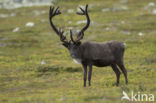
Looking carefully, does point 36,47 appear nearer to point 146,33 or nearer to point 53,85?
point 146,33

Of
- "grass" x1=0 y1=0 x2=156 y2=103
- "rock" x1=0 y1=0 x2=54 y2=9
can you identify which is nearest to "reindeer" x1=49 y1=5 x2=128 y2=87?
"grass" x1=0 y1=0 x2=156 y2=103

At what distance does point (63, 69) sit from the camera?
2741 cm

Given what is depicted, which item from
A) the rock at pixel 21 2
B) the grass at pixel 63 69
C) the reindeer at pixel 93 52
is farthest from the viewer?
the rock at pixel 21 2

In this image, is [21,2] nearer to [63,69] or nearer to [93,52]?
[63,69]

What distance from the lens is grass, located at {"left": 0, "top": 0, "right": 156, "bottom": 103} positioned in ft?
54.2

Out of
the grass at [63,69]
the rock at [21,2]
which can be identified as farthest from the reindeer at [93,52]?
the rock at [21,2]

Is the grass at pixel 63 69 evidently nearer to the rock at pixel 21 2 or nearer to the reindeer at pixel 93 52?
the reindeer at pixel 93 52

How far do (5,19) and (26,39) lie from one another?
32.9 m

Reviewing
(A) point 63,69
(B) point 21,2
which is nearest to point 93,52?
(A) point 63,69

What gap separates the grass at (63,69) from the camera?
16.5 meters

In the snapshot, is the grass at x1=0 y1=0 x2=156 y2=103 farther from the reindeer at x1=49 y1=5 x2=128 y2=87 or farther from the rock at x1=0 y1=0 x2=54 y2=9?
the rock at x1=0 y1=0 x2=54 y2=9

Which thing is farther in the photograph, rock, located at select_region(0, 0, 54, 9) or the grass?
rock, located at select_region(0, 0, 54, 9)

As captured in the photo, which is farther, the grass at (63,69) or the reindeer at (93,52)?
the reindeer at (93,52)

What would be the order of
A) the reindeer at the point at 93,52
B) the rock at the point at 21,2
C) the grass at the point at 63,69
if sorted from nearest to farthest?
the grass at the point at 63,69 → the reindeer at the point at 93,52 → the rock at the point at 21,2
